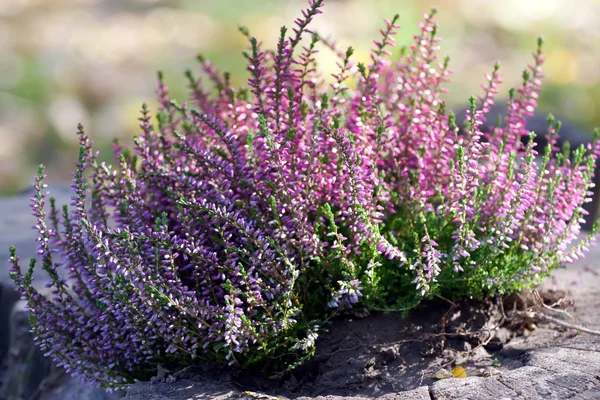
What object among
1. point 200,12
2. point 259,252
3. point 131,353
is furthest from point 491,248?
point 200,12

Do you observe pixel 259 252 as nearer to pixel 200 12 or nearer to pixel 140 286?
pixel 140 286

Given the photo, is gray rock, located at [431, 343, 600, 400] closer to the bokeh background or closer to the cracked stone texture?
the cracked stone texture

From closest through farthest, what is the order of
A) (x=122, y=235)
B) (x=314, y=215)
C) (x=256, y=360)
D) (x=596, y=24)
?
(x=122, y=235), (x=256, y=360), (x=314, y=215), (x=596, y=24)

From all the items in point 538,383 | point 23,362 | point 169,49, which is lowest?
point 538,383

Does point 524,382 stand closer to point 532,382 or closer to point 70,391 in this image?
point 532,382

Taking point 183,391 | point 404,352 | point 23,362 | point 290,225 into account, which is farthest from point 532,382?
point 23,362

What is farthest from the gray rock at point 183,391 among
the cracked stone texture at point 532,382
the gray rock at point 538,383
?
the gray rock at point 538,383
